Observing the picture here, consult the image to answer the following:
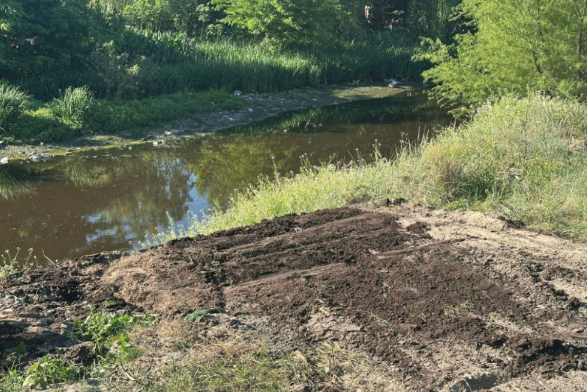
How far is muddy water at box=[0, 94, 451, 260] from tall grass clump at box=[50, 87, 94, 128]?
133 cm

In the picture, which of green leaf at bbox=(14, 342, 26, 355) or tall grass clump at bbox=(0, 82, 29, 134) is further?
tall grass clump at bbox=(0, 82, 29, 134)

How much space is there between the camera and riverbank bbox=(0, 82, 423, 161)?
48.3ft

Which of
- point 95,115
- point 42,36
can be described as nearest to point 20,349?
point 95,115

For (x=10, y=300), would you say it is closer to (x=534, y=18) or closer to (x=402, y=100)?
(x=534, y=18)

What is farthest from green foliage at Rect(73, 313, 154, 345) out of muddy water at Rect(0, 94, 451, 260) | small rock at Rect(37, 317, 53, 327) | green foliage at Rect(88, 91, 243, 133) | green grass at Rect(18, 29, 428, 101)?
green grass at Rect(18, 29, 428, 101)

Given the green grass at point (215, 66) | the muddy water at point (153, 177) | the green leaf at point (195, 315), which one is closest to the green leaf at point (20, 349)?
the green leaf at point (195, 315)

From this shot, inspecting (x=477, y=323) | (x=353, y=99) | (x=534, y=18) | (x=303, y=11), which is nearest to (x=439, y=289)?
(x=477, y=323)

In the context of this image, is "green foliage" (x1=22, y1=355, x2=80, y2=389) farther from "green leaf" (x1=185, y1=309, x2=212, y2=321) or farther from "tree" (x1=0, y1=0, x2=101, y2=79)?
"tree" (x1=0, y1=0, x2=101, y2=79)

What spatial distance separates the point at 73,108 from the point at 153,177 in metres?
3.69

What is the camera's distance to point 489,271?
6.16 m

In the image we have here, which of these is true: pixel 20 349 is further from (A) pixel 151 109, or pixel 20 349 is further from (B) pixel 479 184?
(A) pixel 151 109

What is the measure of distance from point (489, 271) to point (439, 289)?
0.64 meters

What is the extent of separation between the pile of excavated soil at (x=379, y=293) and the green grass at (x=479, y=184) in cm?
82

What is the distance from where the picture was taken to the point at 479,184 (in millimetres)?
8953
